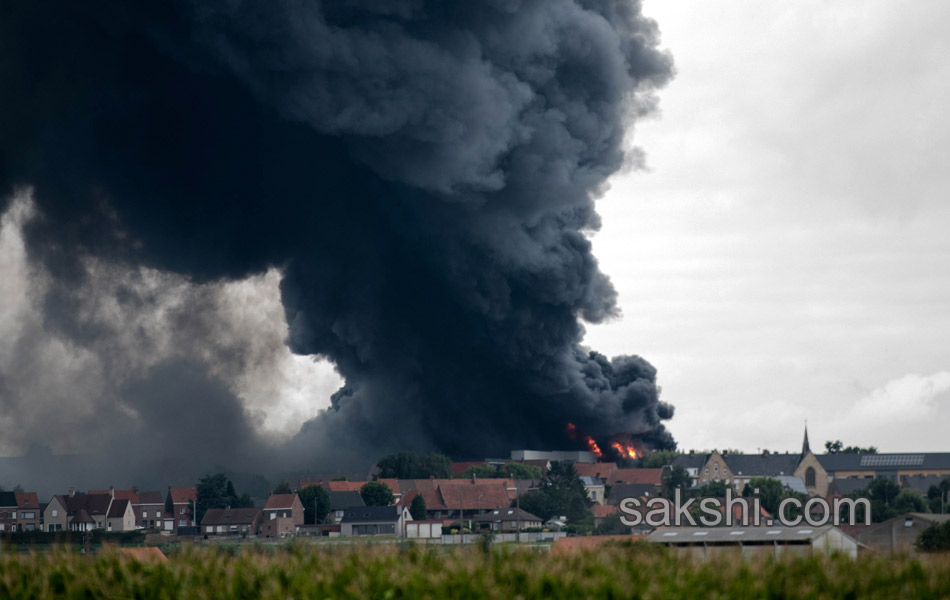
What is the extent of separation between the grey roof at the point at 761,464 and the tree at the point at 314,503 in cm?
6013

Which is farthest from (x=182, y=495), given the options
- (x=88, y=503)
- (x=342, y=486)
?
(x=342, y=486)

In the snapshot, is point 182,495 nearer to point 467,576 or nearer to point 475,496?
point 475,496

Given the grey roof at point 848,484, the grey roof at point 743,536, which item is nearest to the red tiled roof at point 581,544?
the grey roof at point 743,536

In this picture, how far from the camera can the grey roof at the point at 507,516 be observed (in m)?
Answer: 91.7

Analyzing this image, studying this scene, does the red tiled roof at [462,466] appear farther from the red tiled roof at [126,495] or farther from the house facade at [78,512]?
the house facade at [78,512]

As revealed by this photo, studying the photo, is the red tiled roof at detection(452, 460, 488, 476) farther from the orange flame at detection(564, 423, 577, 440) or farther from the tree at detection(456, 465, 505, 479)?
the orange flame at detection(564, 423, 577, 440)

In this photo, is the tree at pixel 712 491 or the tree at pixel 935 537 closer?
the tree at pixel 935 537

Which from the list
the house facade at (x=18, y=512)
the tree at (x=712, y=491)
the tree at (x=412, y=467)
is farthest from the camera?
the tree at (x=412, y=467)

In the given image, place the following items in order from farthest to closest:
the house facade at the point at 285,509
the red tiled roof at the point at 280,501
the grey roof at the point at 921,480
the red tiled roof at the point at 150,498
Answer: the grey roof at the point at 921,480
the red tiled roof at the point at 150,498
the red tiled roof at the point at 280,501
the house facade at the point at 285,509

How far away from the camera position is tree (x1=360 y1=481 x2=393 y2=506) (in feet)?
331

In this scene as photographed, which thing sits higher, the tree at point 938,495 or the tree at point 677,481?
the tree at point 677,481

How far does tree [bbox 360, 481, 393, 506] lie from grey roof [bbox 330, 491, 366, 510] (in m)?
0.89

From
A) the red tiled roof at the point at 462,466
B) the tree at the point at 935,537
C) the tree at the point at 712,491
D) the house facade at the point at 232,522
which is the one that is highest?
the red tiled roof at the point at 462,466

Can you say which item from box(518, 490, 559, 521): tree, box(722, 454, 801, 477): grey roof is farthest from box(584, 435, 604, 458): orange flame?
box(518, 490, 559, 521): tree
